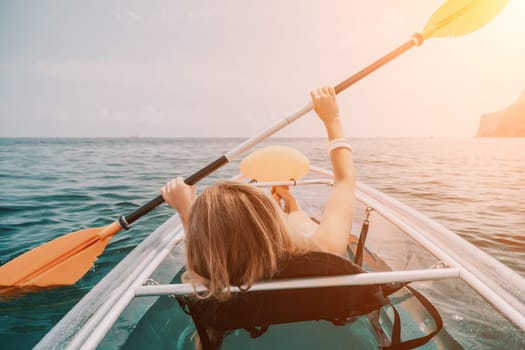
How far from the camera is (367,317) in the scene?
2.17m

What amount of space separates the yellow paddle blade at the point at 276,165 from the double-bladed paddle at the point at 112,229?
31.5 inches

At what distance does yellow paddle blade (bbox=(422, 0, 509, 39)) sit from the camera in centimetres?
272

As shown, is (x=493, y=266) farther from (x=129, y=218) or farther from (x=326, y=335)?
(x=129, y=218)

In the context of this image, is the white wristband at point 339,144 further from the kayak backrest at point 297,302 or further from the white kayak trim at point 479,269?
the white kayak trim at point 479,269

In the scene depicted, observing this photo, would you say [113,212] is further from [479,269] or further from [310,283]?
[479,269]

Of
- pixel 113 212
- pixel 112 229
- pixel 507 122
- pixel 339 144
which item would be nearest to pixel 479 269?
pixel 339 144

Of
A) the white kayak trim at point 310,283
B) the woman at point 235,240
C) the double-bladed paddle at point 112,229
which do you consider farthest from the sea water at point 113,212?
the woman at point 235,240

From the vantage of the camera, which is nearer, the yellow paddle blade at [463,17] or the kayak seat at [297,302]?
the kayak seat at [297,302]

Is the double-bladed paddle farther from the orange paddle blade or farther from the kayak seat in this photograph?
the kayak seat

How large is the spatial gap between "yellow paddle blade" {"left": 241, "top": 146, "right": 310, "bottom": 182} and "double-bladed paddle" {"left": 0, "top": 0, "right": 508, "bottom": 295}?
799mm

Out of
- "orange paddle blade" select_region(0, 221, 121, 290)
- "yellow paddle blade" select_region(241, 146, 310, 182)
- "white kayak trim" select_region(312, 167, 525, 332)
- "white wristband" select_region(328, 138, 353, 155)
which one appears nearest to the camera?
"white kayak trim" select_region(312, 167, 525, 332)

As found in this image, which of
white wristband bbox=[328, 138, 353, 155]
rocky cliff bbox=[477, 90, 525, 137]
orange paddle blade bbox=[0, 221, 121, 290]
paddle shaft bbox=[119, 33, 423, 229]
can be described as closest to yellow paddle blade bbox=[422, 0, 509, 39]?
paddle shaft bbox=[119, 33, 423, 229]

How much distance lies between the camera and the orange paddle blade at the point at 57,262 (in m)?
2.45

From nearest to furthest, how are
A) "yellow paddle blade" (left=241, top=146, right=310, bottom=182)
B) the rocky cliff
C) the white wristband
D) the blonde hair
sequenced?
the blonde hair, the white wristband, "yellow paddle blade" (left=241, top=146, right=310, bottom=182), the rocky cliff
